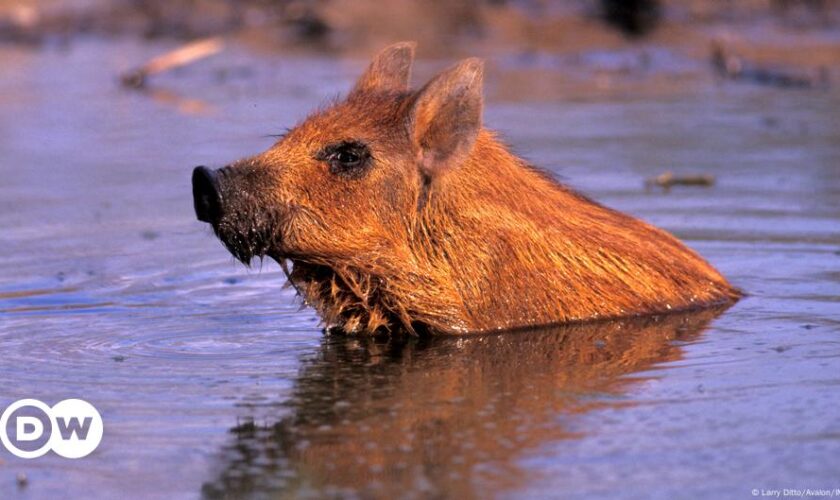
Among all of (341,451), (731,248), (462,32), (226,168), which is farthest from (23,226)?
(462,32)

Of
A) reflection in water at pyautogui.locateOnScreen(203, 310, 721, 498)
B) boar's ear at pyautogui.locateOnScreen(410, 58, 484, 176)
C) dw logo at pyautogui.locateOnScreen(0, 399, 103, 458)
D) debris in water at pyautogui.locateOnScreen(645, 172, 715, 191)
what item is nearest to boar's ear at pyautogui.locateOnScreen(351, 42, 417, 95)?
boar's ear at pyautogui.locateOnScreen(410, 58, 484, 176)

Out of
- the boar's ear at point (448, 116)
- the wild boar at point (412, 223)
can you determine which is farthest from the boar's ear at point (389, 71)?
the boar's ear at point (448, 116)

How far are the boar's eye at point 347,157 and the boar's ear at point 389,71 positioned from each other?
1.94ft

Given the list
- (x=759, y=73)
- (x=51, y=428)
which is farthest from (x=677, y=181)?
(x=51, y=428)

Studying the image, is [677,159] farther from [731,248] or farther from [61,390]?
[61,390]

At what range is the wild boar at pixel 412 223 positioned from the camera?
6.71m

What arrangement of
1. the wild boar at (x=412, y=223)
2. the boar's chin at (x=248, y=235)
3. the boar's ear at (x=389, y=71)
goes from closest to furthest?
the boar's chin at (x=248, y=235)
the wild boar at (x=412, y=223)
the boar's ear at (x=389, y=71)

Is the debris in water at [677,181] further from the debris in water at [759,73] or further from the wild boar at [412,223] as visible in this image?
the debris in water at [759,73]

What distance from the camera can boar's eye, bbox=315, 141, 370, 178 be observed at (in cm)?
684

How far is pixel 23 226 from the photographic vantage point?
9.97 metres

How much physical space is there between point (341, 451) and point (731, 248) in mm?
4383

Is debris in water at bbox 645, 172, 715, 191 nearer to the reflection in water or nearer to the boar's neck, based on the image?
the boar's neck

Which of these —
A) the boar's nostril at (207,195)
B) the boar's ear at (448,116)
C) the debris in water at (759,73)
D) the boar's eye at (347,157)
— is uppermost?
the debris in water at (759,73)

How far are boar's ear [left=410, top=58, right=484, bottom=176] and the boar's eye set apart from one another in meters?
0.24
